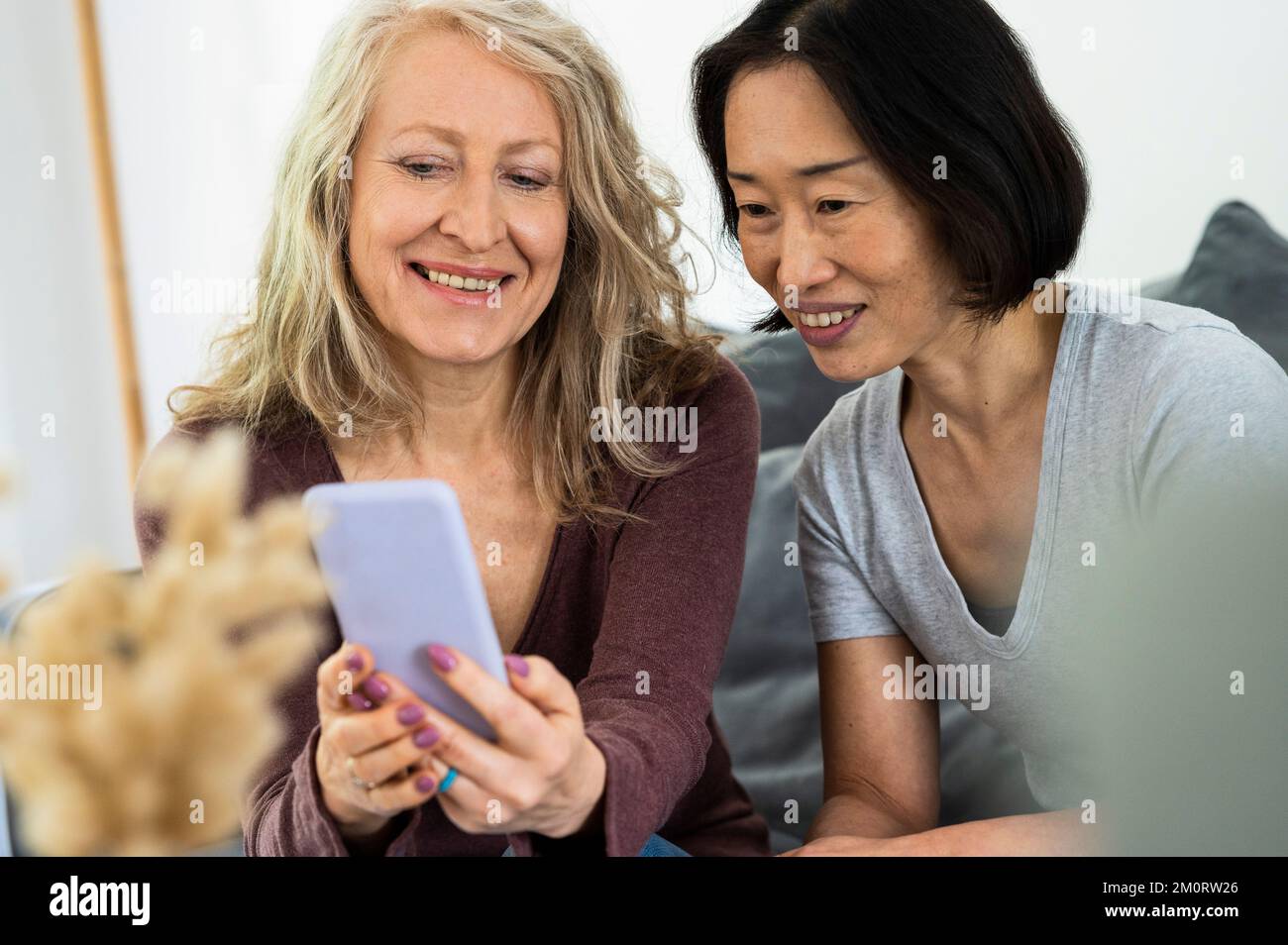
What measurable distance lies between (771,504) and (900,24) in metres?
0.64

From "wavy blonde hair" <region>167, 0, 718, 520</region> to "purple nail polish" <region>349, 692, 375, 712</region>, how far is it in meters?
0.34

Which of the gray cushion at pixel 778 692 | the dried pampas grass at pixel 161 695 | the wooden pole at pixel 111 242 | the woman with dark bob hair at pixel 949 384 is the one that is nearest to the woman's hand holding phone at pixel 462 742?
the dried pampas grass at pixel 161 695

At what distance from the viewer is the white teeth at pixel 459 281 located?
0.96 meters

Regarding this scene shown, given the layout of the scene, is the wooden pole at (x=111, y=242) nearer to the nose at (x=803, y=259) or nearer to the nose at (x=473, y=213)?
the nose at (x=473, y=213)

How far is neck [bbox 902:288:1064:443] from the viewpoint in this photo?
1.02 metres

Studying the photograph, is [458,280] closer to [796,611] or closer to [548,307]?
[548,307]

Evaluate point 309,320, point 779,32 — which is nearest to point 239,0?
point 309,320

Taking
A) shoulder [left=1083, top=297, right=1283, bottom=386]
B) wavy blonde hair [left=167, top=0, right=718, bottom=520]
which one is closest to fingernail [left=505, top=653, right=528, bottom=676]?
wavy blonde hair [left=167, top=0, right=718, bottom=520]

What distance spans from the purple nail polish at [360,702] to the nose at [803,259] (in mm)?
445

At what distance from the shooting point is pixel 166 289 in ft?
5.93

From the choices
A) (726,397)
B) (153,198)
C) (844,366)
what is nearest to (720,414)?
(726,397)

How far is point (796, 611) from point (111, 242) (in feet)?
3.67

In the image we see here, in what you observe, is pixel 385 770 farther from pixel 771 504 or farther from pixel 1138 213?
pixel 1138 213

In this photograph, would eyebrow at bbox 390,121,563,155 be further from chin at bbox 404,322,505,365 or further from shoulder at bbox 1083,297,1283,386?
shoulder at bbox 1083,297,1283,386
